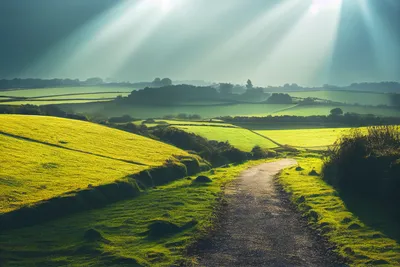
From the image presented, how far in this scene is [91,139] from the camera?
75.6 metres

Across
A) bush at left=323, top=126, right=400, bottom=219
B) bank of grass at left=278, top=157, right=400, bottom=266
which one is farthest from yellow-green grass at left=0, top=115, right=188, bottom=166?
bush at left=323, top=126, right=400, bottom=219

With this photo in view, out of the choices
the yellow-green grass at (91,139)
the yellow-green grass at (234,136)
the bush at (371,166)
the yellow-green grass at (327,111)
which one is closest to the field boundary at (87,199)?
the yellow-green grass at (91,139)

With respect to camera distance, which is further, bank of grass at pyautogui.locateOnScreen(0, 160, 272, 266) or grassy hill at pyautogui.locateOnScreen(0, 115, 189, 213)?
grassy hill at pyautogui.locateOnScreen(0, 115, 189, 213)

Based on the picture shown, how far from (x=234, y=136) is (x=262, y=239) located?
95047mm

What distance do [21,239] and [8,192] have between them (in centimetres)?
988

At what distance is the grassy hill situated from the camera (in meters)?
43.3

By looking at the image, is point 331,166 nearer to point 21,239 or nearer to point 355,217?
point 355,217

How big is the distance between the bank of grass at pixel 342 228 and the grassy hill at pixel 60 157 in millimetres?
21253

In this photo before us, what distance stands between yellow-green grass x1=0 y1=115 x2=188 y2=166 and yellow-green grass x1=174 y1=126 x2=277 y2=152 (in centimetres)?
3439

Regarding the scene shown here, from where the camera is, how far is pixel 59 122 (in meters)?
86.2

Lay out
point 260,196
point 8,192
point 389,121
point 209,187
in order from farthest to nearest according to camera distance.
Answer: point 389,121 → point 209,187 → point 260,196 → point 8,192

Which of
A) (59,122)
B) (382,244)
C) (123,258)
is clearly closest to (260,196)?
(382,244)

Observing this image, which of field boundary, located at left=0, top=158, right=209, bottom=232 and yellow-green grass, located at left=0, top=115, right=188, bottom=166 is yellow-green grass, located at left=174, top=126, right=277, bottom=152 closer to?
yellow-green grass, located at left=0, top=115, right=188, bottom=166

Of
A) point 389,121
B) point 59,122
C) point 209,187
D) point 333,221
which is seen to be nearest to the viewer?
point 333,221
